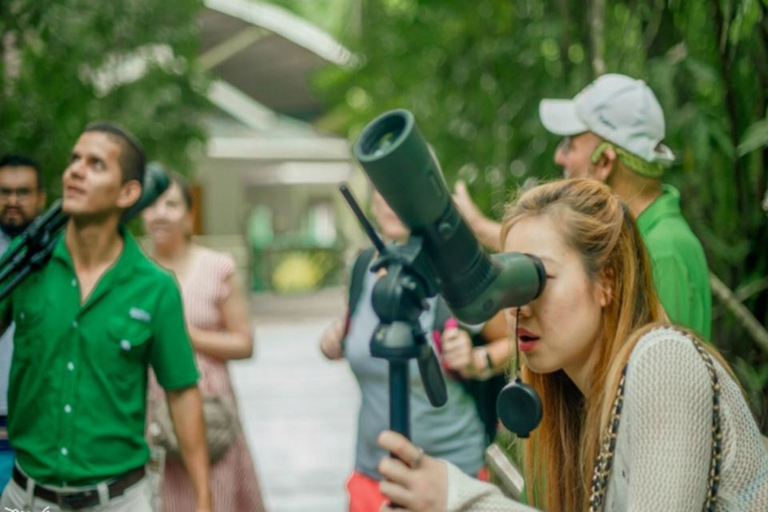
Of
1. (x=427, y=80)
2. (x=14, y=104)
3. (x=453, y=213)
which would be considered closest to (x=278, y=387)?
(x=427, y=80)

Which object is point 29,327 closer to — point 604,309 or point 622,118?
point 622,118

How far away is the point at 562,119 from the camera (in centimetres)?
382

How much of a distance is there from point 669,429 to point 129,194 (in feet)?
7.50

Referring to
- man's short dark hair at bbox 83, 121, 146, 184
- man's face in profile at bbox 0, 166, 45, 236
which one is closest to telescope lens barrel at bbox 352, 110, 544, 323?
man's short dark hair at bbox 83, 121, 146, 184

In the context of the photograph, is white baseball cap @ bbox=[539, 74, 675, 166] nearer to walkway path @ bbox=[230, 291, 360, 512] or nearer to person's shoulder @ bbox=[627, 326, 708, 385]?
person's shoulder @ bbox=[627, 326, 708, 385]

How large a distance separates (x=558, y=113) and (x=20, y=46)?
95.9 inches

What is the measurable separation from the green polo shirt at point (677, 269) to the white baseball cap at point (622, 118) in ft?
0.90

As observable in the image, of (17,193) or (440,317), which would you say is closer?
(440,317)

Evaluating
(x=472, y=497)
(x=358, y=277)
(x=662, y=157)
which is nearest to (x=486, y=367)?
(x=358, y=277)

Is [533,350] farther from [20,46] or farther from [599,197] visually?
[20,46]

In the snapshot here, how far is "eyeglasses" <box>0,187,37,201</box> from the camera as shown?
4531 millimetres

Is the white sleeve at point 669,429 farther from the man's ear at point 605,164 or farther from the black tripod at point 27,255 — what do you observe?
the black tripod at point 27,255

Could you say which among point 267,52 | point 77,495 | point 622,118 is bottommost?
point 77,495

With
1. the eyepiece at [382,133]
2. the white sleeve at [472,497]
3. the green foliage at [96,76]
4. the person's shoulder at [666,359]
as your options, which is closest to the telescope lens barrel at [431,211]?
the eyepiece at [382,133]
